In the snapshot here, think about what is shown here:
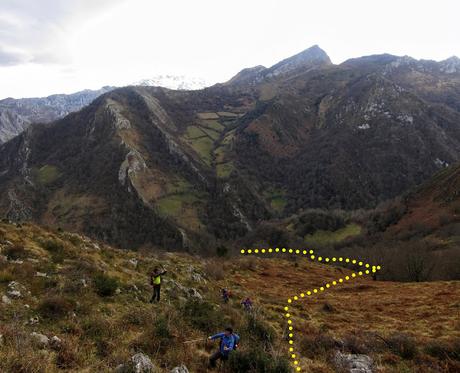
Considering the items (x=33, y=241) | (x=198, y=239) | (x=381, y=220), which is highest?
(x=33, y=241)

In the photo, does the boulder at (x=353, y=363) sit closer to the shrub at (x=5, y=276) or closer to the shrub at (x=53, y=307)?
the shrub at (x=53, y=307)

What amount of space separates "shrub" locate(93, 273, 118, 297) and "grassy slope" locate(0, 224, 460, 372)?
1.32 ft

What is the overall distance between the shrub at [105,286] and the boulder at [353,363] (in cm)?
1239

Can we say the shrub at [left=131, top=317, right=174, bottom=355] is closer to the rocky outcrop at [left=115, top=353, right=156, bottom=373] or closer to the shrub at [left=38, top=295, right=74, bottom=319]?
the rocky outcrop at [left=115, top=353, right=156, bottom=373]

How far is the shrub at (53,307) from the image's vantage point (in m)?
16.2

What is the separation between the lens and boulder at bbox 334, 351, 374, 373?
16.7 metres

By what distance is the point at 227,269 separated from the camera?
49938mm

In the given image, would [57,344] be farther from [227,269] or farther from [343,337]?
[227,269]

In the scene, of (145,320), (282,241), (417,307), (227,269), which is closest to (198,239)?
(282,241)

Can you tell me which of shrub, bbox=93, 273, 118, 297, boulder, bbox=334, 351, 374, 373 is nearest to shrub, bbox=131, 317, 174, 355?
shrub, bbox=93, 273, 118, 297

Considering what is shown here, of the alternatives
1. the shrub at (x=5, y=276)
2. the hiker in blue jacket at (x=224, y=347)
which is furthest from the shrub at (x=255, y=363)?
the shrub at (x=5, y=276)

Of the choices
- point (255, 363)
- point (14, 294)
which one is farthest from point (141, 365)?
point (14, 294)

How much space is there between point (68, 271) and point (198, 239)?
151703mm

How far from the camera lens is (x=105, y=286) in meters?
20.7
